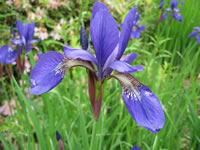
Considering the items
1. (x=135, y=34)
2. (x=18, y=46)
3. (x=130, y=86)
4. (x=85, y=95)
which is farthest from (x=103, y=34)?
(x=135, y=34)

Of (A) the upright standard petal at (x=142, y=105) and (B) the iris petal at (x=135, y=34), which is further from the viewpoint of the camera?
(B) the iris petal at (x=135, y=34)

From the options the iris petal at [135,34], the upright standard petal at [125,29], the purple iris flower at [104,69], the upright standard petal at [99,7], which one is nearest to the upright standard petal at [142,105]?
the purple iris flower at [104,69]

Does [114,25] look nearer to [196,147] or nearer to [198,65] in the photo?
[196,147]

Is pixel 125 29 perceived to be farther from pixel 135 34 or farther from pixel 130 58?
pixel 135 34

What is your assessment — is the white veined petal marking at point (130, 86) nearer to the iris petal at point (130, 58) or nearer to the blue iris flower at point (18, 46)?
the iris petal at point (130, 58)

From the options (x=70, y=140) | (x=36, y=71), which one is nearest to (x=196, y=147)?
(x=70, y=140)

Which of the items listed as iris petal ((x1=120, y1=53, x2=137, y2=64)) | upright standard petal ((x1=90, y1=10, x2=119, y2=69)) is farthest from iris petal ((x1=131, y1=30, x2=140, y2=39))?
upright standard petal ((x1=90, y1=10, x2=119, y2=69))
